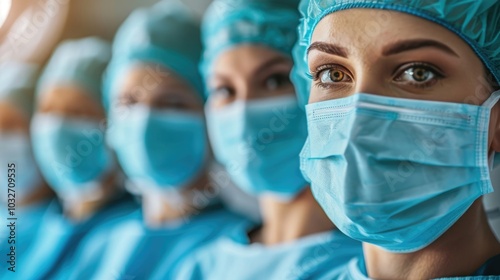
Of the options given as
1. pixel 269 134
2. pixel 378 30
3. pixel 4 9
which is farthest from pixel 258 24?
pixel 4 9

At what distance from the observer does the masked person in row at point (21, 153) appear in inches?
92.8

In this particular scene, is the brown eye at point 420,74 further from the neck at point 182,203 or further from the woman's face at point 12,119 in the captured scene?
the woman's face at point 12,119

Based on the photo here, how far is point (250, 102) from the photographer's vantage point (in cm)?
137

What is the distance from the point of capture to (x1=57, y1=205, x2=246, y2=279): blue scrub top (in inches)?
70.3

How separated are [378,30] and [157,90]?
0.97 metres

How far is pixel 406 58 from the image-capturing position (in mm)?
911

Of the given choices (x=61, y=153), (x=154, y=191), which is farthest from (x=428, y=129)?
(x=61, y=153)

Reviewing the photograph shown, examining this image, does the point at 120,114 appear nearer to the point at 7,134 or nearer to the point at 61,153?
the point at 61,153

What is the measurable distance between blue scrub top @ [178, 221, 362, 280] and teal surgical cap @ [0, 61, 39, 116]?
1273 millimetres

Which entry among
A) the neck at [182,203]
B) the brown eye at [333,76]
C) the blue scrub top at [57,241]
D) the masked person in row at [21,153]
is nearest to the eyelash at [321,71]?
the brown eye at [333,76]

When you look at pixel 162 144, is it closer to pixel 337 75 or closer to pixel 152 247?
pixel 152 247

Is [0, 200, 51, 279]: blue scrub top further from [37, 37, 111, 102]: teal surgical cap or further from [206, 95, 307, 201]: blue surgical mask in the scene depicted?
[206, 95, 307, 201]: blue surgical mask

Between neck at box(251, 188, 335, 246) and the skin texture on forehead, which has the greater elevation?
the skin texture on forehead

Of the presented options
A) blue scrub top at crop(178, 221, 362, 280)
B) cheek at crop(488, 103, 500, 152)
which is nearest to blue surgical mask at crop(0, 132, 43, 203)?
blue scrub top at crop(178, 221, 362, 280)
